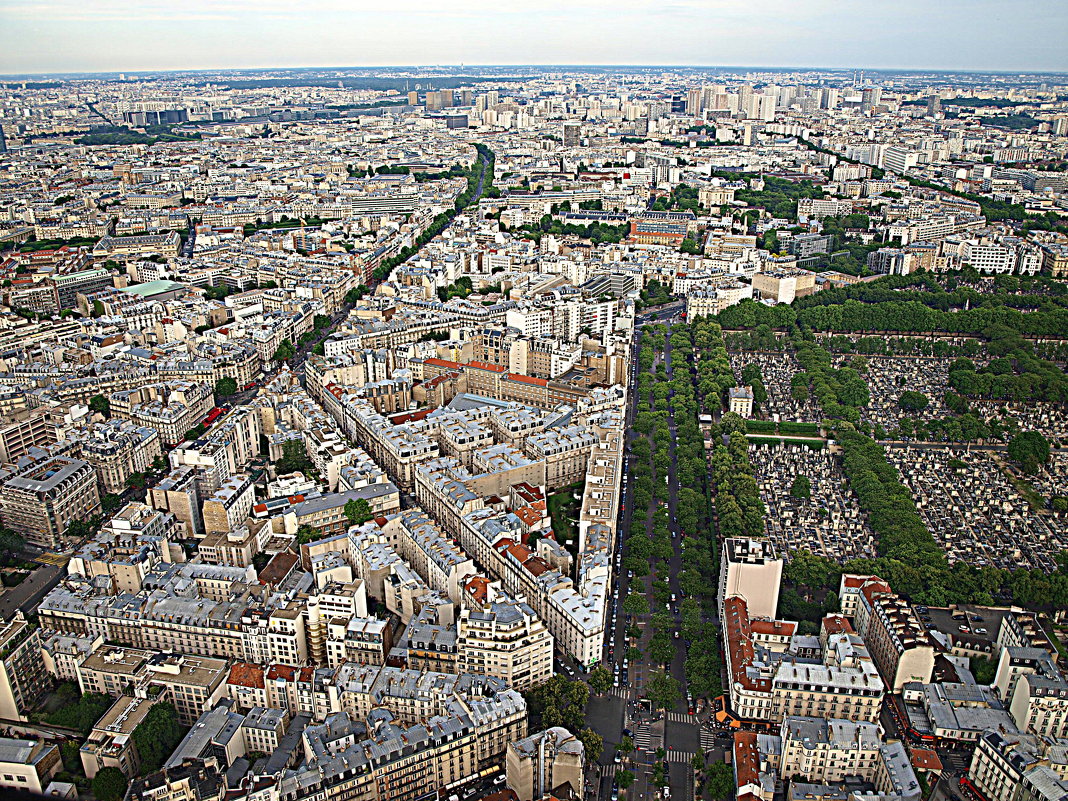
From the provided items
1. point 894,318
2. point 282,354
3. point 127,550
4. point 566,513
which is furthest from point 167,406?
point 894,318

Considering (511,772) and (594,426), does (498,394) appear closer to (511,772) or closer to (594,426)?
(594,426)

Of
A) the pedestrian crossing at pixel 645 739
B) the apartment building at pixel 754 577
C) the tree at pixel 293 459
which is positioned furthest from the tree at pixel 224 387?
the pedestrian crossing at pixel 645 739

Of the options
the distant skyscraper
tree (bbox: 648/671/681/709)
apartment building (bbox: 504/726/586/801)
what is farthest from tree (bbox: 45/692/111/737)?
the distant skyscraper

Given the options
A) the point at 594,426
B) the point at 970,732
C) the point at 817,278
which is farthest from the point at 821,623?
the point at 817,278

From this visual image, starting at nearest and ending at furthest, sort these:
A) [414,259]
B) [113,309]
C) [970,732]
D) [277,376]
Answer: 1. [970,732]
2. [277,376]
3. [113,309]
4. [414,259]

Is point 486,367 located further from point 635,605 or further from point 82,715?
point 82,715

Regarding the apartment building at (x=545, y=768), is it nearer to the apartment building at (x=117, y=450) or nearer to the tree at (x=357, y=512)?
the tree at (x=357, y=512)
